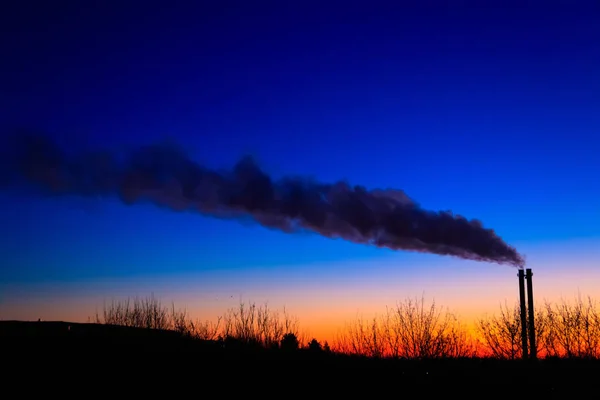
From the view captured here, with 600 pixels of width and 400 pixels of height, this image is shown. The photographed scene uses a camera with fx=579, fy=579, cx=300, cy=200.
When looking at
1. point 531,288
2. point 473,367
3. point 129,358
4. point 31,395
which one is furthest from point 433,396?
point 531,288

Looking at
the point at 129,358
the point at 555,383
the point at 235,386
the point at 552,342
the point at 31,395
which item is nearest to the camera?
the point at 31,395

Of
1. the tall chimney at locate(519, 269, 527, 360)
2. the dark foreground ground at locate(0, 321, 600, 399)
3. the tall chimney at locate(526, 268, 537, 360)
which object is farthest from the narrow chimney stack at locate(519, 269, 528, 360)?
the dark foreground ground at locate(0, 321, 600, 399)

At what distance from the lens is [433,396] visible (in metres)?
14.1

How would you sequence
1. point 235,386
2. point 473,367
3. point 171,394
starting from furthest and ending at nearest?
1. point 473,367
2. point 235,386
3. point 171,394

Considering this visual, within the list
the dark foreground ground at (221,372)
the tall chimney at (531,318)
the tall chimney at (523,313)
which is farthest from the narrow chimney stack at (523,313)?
the dark foreground ground at (221,372)

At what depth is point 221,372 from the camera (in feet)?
45.4

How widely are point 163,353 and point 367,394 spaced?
5434mm

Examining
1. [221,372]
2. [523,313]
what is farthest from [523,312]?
[221,372]

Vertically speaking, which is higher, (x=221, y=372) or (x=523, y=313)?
(x=523, y=313)

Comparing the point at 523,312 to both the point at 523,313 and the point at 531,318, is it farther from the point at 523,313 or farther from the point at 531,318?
the point at 531,318

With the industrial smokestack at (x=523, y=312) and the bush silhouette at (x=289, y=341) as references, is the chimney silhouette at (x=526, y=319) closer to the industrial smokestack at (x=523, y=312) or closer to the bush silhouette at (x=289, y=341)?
the industrial smokestack at (x=523, y=312)

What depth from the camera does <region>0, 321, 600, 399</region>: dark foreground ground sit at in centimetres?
1220

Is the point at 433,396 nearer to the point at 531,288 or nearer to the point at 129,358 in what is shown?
the point at 129,358

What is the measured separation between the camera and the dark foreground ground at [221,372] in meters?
12.2
